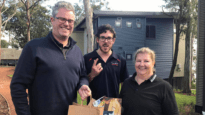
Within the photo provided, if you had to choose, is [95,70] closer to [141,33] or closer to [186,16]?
[186,16]

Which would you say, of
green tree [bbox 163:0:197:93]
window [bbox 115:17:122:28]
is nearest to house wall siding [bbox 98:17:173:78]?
window [bbox 115:17:122:28]

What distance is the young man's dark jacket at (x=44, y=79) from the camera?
2197mm

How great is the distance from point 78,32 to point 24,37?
19075mm

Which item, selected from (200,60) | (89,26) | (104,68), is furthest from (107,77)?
(89,26)

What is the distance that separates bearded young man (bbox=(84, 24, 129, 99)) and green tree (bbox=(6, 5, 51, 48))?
120ft

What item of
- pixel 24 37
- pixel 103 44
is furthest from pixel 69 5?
pixel 24 37

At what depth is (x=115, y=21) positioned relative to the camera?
1858 centimetres

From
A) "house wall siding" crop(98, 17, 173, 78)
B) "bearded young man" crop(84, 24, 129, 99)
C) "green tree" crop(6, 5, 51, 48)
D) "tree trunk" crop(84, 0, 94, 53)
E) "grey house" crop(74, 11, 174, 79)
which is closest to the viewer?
"bearded young man" crop(84, 24, 129, 99)

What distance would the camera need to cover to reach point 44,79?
230cm

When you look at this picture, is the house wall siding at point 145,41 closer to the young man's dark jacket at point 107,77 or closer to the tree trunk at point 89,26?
the tree trunk at point 89,26

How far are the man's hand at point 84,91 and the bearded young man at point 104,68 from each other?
788 mm

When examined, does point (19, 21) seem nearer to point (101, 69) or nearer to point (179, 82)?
point (179, 82)

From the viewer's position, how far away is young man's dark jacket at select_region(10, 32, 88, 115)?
2197mm

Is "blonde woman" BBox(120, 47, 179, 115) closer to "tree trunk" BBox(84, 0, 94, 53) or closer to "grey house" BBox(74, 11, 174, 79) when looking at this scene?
"tree trunk" BBox(84, 0, 94, 53)
